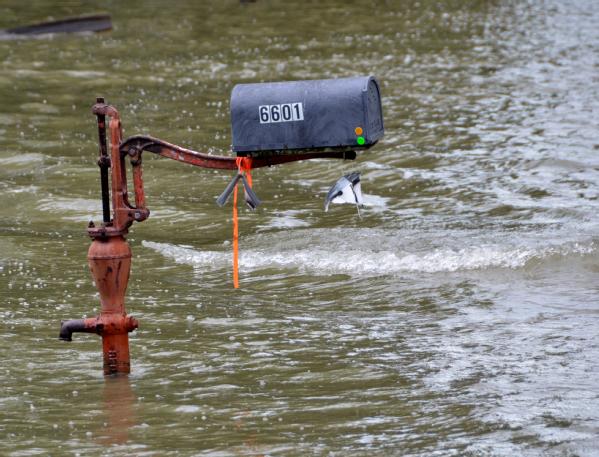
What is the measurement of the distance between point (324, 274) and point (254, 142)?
316cm

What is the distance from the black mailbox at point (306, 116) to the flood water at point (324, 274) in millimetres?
1268

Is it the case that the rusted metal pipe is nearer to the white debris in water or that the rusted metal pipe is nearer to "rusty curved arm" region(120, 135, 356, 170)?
"rusty curved arm" region(120, 135, 356, 170)

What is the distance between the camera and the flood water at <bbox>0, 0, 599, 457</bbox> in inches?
234

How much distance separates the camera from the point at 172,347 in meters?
7.32

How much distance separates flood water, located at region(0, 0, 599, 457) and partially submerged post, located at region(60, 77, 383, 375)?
59 centimetres

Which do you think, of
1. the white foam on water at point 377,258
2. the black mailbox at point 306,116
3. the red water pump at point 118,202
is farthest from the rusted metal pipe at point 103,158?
the white foam on water at point 377,258

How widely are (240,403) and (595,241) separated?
4.18 m

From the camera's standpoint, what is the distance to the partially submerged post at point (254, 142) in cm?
602

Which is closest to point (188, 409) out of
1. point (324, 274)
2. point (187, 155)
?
point (187, 155)

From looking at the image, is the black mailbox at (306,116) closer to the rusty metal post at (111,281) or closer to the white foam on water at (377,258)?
the rusty metal post at (111,281)

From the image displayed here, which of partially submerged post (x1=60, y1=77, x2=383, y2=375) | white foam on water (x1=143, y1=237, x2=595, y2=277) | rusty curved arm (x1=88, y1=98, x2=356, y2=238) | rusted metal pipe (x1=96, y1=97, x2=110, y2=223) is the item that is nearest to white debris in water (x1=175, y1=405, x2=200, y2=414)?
partially submerged post (x1=60, y1=77, x2=383, y2=375)

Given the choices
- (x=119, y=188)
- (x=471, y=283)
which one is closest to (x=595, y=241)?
(x=471, y=283)

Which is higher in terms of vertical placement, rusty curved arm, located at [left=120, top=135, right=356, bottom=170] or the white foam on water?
rusty curved arm, located at [left=120, top=135, right=356, bottom=170]

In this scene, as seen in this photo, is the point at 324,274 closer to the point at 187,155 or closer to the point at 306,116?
the point at 187,155
